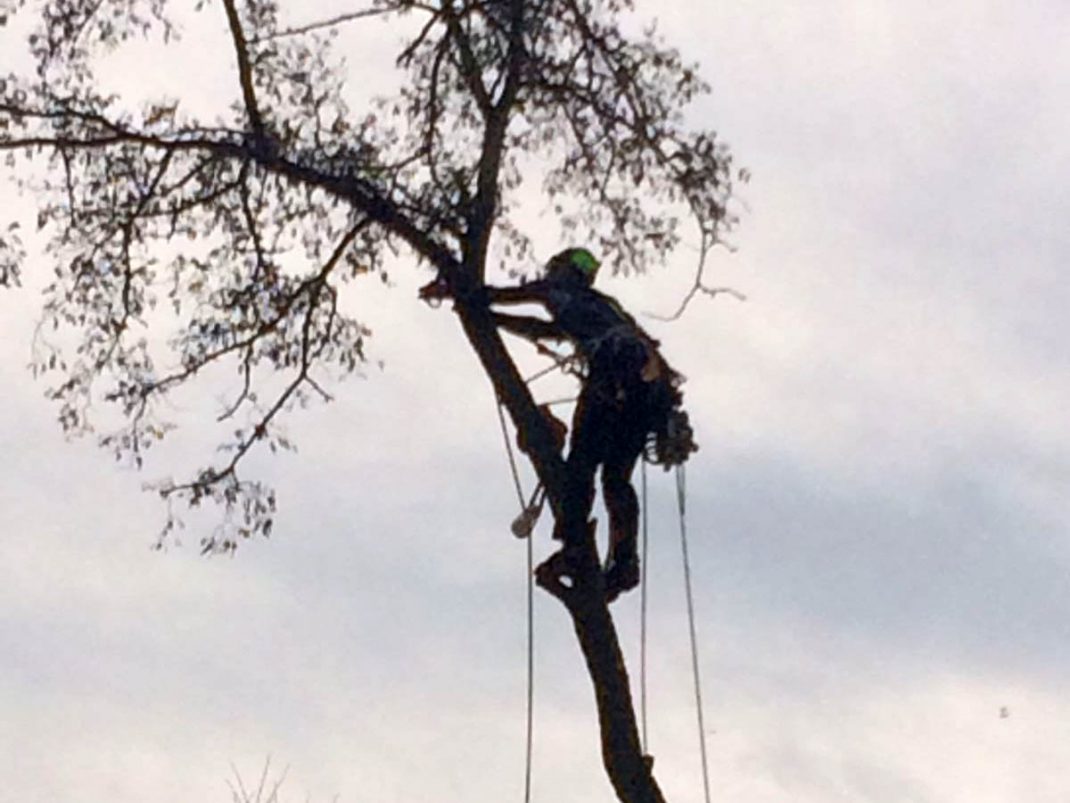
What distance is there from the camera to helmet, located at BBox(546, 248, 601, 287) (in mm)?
8906

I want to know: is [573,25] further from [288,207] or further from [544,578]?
[544,578]

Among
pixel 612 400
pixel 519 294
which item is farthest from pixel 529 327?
pixel 612 400

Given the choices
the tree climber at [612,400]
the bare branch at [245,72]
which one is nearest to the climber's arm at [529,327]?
the tree climber at [612,400]

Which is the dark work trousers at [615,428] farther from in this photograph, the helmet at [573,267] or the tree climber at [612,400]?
the helmet at [573,267]

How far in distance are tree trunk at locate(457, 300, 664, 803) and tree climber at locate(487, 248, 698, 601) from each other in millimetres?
95

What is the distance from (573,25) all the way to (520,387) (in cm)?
238

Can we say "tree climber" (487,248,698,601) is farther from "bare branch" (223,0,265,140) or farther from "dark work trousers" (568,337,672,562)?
"bare branch" (223,0,265,140)

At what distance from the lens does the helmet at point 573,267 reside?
29.2ft

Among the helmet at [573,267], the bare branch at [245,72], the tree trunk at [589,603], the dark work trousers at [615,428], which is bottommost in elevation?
the tree trunk at [589,603]

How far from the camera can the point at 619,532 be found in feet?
29.0

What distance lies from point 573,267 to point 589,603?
1.67 metres

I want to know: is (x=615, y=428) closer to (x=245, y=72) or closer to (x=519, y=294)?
(x=519, y=294)

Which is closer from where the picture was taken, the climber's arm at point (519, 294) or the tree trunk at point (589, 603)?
the tree trunk at point (589, 603)

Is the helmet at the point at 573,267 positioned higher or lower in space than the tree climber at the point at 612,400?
higher
